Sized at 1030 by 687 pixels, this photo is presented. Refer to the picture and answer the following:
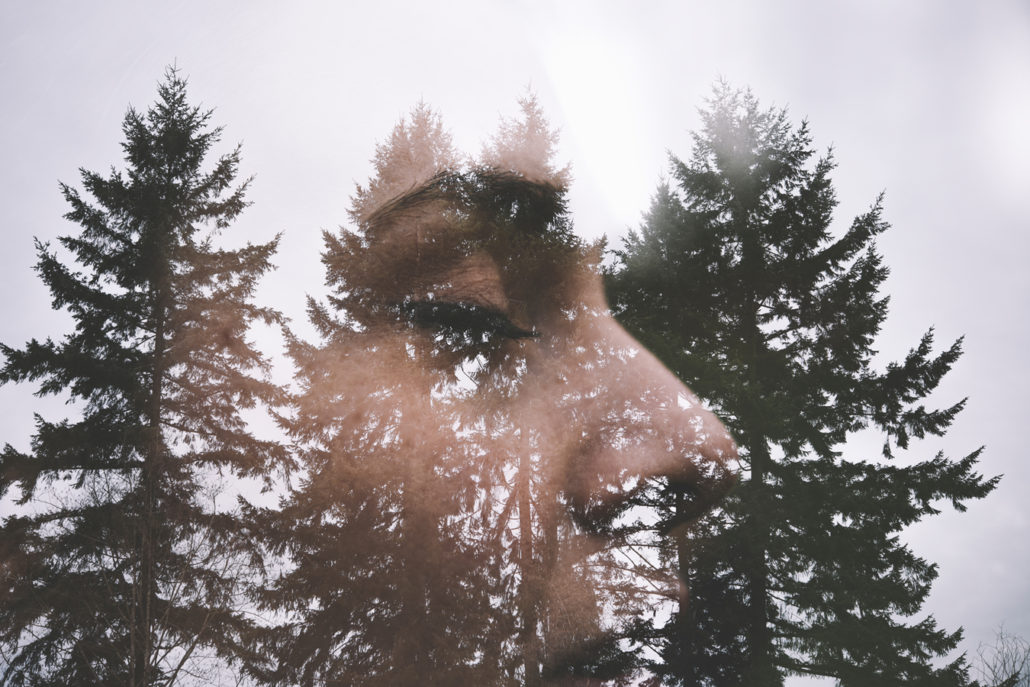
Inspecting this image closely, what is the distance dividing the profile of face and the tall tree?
1.07 m

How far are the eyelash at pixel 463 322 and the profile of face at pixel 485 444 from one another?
48 millimetres

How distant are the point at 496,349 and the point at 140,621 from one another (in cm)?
918

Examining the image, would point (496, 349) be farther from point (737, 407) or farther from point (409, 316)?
point (737, 407)

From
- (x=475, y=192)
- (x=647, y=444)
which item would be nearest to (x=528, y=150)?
(x=475, y=192)

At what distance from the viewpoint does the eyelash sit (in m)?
14.3

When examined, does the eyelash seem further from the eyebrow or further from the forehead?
the eyebrow

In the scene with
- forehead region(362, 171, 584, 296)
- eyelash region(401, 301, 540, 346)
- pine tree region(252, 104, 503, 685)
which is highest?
forehead region(362, 171, 584, 296)

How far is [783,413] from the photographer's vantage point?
11.8 meters

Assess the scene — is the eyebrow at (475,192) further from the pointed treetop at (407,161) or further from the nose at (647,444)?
the nose at (647,444)

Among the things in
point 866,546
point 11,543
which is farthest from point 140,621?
point 866,546

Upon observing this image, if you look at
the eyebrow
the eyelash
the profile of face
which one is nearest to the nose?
the profile of face

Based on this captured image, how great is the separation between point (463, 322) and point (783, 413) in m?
7.80

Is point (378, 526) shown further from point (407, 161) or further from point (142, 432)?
point (407, 161)

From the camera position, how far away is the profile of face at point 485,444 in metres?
11.4
